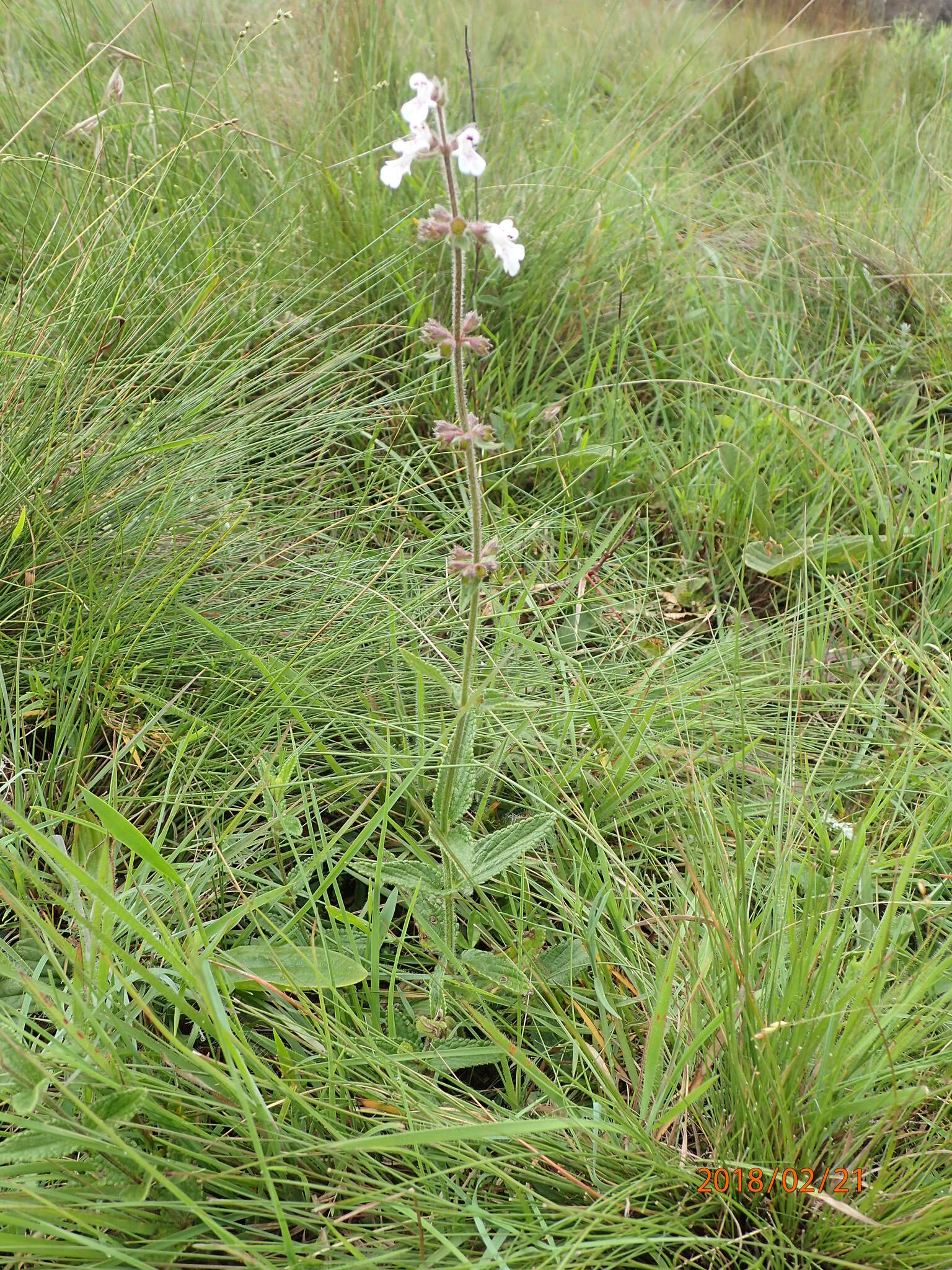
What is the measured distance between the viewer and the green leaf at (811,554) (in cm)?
201

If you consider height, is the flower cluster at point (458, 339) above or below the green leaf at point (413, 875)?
above

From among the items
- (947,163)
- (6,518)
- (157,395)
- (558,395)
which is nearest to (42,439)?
(6,518)

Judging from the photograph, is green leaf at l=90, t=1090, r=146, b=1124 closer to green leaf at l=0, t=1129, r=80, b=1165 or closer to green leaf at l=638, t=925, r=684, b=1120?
green leaf at l=0, t=1129, r=80, b=1165

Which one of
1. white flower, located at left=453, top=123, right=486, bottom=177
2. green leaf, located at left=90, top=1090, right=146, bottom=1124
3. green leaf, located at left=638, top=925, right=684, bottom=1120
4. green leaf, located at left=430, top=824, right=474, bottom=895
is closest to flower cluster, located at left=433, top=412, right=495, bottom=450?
white flower, located at left=453, top=123, right=486, bottom=177

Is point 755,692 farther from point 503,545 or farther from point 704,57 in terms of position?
point 704,57

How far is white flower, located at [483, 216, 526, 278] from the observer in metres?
1.07

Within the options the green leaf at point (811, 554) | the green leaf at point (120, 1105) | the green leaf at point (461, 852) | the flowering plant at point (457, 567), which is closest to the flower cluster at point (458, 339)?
the flowering plant at point (457, 567)

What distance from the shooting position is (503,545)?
76.5 inches

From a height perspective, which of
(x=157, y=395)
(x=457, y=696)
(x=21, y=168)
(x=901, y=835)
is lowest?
(x=901, y=835)

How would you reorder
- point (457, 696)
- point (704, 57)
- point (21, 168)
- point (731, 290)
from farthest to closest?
point (704, 57), point (731, 290), point (21, 168), point (457, 696)

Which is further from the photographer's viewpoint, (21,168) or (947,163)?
(947,163)

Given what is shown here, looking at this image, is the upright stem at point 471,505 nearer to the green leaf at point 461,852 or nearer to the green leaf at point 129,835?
the green leaf at point 461,852

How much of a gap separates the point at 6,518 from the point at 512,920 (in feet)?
3.65

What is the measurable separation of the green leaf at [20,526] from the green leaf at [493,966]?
38.1 inches
